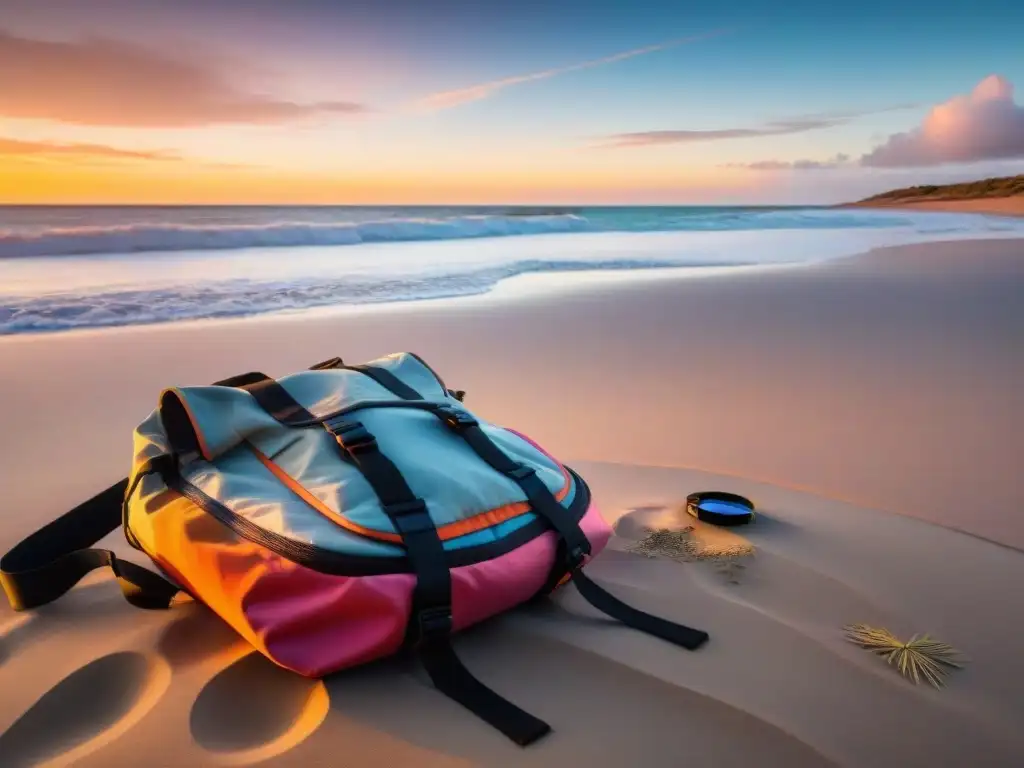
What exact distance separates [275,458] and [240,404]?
165 mm

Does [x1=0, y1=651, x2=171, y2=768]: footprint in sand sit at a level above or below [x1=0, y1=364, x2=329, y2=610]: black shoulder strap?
below

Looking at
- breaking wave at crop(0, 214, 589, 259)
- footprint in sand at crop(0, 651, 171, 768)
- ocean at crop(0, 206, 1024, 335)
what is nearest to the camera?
footprint in sand at crop(0, 651, 171, 768)

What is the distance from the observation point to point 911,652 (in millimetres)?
1568

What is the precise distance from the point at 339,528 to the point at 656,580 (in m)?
0.86

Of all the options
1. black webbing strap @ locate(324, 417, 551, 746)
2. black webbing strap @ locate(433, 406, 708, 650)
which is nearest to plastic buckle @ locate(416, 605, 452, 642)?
black webbing strap @ locate(324, 417, 551, 746)

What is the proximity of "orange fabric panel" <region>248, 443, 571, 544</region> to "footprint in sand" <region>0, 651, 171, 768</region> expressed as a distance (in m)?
0.44

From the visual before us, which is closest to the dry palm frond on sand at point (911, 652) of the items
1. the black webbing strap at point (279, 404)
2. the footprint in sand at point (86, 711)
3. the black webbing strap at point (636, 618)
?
the black webbing strap at point (636, 618)

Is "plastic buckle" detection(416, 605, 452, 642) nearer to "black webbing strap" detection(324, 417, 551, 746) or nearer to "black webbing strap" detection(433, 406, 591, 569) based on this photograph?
"black webbing strap" detection(324, 417, 551, 746)

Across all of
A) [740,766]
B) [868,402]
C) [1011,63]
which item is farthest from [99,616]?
[1011,63]

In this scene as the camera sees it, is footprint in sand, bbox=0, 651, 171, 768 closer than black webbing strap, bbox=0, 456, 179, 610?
Yes

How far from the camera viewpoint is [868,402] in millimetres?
3551

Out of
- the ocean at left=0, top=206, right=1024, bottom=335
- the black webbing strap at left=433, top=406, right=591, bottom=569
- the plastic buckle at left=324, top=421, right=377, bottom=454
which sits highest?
the plastic buckle at left=324, top=421, right=377, bottom=454

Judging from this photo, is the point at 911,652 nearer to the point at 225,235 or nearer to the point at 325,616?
the point at 325,616

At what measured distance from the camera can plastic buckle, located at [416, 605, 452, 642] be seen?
4.76ft
